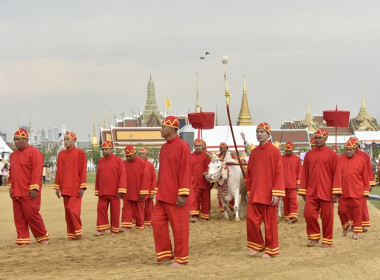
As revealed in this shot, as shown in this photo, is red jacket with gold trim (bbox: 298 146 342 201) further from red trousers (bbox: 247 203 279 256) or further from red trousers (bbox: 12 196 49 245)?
red trousers (bbox: 12 196 49 245)

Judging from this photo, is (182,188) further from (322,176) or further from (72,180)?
(72,180)

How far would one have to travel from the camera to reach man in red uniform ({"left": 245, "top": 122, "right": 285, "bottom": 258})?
967cm

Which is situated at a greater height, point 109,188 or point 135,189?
point 109,188

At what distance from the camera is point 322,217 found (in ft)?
35.5

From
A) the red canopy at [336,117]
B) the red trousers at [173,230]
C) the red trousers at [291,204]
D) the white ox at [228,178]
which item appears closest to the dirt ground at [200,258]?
the red trousers at [173,230]

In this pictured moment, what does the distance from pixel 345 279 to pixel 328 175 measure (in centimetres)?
264

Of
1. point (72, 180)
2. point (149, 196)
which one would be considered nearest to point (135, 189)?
point (149, 196)

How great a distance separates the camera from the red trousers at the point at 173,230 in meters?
8.88

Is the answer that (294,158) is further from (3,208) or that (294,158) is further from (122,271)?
(3,208)

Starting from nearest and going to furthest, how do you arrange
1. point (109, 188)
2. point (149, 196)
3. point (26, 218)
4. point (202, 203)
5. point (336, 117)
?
point (26, 218) < point (109, 188) < point (149, 196) < point (336, 117) < point (202, 203)

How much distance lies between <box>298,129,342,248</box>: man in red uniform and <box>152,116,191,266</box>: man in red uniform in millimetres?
2637

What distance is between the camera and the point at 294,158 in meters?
16.2

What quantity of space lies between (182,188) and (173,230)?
1.74ft

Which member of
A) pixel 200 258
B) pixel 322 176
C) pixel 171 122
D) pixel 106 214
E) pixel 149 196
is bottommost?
pixel 200 258
